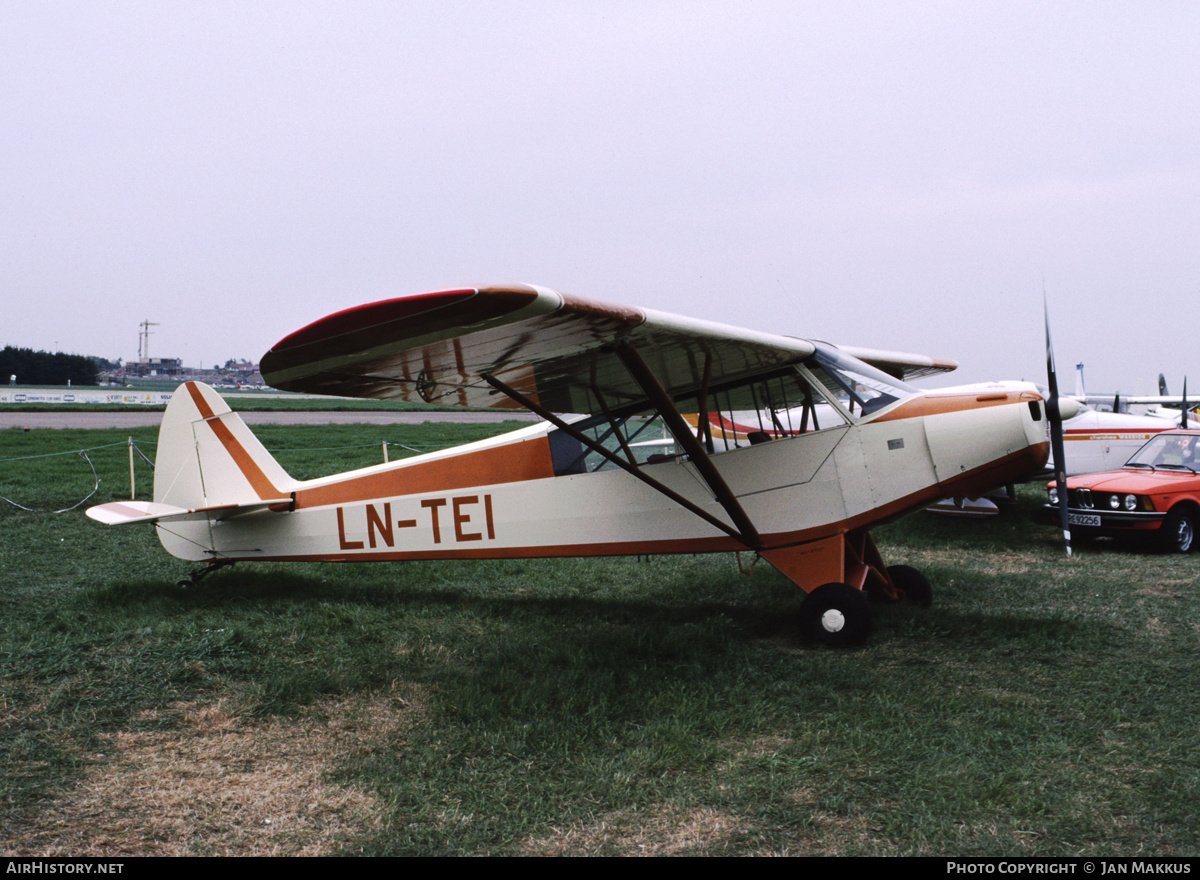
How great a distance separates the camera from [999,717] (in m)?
4.54

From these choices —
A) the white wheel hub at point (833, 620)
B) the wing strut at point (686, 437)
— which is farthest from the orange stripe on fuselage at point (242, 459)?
the white wheel hub at point (833, 620)

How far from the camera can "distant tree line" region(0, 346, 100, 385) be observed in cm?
8994

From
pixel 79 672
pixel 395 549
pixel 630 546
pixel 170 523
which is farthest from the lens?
pixel 170 523

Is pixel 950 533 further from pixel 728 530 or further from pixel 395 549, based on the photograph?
pixel 395 549

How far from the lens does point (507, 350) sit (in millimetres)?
4977

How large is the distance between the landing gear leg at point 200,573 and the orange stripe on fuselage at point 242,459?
82cm

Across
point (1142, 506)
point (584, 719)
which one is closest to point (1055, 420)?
point (584, 719)

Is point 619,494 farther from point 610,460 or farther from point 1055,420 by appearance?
point 1055,420

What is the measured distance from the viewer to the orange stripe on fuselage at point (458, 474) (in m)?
7.07

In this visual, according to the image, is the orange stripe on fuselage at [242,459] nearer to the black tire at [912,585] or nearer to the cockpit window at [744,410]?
the cockpit window at [744,410]

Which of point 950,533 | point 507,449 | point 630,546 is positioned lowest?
point 950,533

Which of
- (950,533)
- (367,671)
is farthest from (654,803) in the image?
(950,533)

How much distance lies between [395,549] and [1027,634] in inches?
205

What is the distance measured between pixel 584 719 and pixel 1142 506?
8.40 metres
